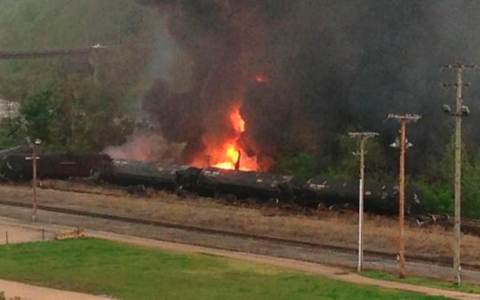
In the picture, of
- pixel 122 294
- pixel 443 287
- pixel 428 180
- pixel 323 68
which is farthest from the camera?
pixel 323 68

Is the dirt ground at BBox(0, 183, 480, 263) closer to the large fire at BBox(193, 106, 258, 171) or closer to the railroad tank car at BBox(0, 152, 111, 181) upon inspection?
the railroad tank car at BBox(0, 152, 111, 181)

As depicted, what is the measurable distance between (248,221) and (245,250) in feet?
30.3

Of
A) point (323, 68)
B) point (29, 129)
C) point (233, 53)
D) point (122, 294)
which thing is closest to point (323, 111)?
point (323, 68)

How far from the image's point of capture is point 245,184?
6456 cm

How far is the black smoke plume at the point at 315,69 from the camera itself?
233ft

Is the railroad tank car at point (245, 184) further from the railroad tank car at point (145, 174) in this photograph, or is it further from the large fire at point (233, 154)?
the large fire at point (233, 154)

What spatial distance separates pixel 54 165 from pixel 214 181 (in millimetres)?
18609

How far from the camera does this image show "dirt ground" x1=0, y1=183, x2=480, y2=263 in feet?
165

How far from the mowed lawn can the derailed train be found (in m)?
16.6

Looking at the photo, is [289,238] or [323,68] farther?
[323,68]

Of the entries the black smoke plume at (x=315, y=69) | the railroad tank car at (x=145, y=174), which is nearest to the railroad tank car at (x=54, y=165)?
the railroad tank car at (x=145, y=174)

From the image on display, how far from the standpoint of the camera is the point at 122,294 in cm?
3588

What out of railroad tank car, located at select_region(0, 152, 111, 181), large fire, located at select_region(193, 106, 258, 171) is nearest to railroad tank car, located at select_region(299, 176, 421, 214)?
large fire, located at select_region(193, 106, 258, 171)

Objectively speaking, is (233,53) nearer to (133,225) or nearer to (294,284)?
(133,225)
